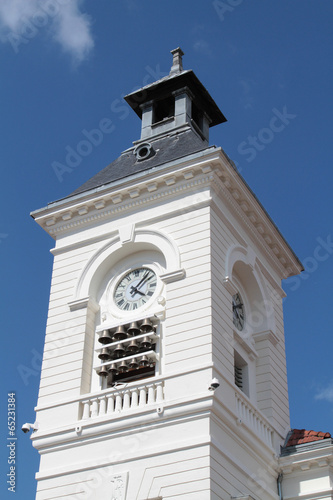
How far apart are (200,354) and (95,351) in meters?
3.61

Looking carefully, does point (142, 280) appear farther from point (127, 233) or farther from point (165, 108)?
point (165, 108)

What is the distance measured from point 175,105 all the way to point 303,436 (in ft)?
43.5

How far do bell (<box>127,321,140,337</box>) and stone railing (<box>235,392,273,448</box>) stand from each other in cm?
328

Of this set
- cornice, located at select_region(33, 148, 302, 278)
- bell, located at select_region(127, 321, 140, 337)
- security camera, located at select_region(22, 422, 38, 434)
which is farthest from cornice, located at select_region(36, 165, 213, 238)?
security camera, located at select_region(22, 422, 38, 434)

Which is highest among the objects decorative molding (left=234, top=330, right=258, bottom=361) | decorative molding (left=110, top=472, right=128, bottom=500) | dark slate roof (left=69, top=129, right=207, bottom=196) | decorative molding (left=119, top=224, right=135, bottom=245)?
dark slate roof (left=69, top=129, right=207, bottom=196)

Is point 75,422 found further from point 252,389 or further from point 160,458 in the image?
point 252,389

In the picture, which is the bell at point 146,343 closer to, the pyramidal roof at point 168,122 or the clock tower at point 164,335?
the clock tower at point 164,335

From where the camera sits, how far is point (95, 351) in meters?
22.6

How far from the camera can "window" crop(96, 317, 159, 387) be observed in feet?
70.8

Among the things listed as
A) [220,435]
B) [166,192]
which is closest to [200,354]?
[220,435]

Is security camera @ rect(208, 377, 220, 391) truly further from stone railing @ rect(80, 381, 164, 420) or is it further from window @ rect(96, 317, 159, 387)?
window @ rect(96, 317, 159, 387)

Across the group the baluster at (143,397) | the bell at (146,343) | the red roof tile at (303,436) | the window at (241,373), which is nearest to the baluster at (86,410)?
the baluster at (143,397)

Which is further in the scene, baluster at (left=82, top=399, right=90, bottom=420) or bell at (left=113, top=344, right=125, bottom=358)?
bell at (left=113, top=344, right=125, bottom=358)

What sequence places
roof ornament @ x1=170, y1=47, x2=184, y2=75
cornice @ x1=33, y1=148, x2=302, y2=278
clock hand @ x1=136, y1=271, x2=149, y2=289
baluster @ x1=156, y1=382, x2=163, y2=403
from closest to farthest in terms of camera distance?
baluster @ x1=156, y1=382, x2=163, y2=403 → clock hand @ x1=136, y1=271, x2=149, y2=289 → cornice @ x1=33, y1=148, x2=302, y2=278 → roof ornament @ x1=170, y1=47, x2=184, y2=75
